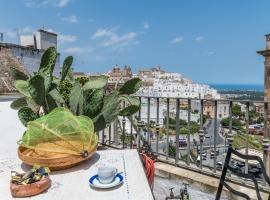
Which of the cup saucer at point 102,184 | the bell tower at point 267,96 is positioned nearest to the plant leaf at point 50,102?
the cup saucer at point 102,184

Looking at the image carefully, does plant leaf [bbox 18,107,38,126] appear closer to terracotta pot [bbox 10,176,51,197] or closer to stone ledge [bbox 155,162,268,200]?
terracotta pot [bbox 10,176,51,197]

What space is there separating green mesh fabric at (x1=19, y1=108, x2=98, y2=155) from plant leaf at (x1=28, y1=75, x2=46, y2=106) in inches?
8.5

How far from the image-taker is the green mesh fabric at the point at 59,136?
1472mm

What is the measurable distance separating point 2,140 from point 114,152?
5.00ft

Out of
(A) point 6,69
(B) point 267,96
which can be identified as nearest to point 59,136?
(B) point 267,96

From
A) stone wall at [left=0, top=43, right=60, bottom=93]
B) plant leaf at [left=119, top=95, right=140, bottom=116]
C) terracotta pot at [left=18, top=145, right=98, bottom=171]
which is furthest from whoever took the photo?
stone wall at [left=0, top=43, right=60, bottom=93]

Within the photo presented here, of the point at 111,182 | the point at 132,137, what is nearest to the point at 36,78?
the point at 111,182

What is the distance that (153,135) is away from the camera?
321 cm

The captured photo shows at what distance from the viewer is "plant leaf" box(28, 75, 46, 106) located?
1.64 metres

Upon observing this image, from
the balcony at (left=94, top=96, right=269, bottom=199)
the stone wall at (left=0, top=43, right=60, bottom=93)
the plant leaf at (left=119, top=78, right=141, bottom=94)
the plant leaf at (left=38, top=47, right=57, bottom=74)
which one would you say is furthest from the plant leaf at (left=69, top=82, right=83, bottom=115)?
the stone wall at (left=0, top=43, right=60, bottom=93)

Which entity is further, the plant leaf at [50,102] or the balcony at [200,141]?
the balcony at [200,141]

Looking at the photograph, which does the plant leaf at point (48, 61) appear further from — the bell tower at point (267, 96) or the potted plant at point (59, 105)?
the bell tower at point (267, 96)

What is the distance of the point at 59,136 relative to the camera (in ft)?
4.86

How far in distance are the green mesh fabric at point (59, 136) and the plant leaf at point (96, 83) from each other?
47 centimetres
